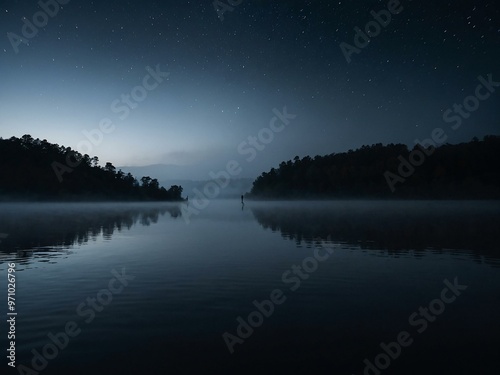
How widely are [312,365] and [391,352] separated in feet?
8.15

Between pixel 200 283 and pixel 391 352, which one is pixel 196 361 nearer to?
pixel 391 352

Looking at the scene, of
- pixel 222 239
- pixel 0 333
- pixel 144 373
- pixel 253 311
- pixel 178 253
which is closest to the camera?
pixel 144 373

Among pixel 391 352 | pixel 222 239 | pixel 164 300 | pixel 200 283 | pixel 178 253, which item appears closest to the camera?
pixel 391 352

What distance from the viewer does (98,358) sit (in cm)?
913

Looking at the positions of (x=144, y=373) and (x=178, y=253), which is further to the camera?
(x=178, y=253)

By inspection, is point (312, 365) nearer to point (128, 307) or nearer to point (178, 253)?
point (128, 307)

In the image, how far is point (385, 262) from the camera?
22047mm

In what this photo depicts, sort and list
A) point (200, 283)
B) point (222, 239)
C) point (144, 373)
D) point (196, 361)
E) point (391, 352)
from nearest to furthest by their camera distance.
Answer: point (144, 373) < point (196, 361) < point (391, 352) < point (200, 283) < point (222, 239)

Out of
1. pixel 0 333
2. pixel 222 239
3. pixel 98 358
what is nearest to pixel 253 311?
pixel 98 358

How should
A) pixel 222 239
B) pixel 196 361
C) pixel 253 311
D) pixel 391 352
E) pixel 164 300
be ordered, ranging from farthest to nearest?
pixel 222 239
pixel 164 300
pixel 253 311
pixel 391 352
pixel 196 361

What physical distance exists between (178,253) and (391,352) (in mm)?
19094

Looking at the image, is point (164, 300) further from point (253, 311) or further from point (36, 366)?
point (36, 366)

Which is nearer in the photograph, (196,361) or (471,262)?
(196,361)

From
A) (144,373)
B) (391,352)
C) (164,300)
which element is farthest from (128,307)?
(391,352)
